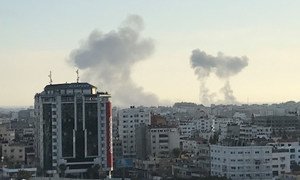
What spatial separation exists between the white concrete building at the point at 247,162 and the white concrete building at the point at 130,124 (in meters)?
8.91

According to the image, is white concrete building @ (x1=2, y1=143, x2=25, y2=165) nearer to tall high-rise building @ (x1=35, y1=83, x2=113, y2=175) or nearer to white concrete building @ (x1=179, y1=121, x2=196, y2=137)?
tall high-rise building @ (x1=35, y1=83, x2=113, y2=175)

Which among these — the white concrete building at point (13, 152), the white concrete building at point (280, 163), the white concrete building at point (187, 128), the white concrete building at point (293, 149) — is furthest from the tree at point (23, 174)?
the white concrete building at point (187, 128)

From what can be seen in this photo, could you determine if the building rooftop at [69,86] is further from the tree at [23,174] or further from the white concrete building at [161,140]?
the white concrete building at [161,140]

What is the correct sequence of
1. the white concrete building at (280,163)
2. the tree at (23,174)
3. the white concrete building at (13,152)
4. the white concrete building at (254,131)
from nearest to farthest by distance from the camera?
1. the tree at (23,174)
2. the white concrete building at (280,163)
3. the white concrete building at (13,152)
4. the white concrete building at (254,131)

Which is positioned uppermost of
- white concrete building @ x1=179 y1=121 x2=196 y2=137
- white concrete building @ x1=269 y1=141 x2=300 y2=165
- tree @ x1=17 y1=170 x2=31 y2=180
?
white concrete building @ x1=179 y1=121 x2=196 y2=137

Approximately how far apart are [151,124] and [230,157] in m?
9.37

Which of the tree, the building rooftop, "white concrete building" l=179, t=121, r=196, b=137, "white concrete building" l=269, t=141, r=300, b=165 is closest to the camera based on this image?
the tree

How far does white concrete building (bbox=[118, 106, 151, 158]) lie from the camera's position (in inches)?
1250

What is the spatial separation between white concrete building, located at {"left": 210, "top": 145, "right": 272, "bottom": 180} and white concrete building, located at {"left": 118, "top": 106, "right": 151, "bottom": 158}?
891 centimetres

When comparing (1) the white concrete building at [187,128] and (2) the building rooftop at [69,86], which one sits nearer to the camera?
(2) the building rooftop at [69,86]

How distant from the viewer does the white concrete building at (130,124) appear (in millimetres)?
31750

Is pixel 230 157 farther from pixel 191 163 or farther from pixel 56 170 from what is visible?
pixel 56 170

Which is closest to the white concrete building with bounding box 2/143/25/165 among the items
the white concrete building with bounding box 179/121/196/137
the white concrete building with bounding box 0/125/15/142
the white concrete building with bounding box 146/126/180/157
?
the white concrete building with bounding box 0/125/15/142

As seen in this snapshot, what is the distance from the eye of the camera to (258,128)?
3419 centimetres
